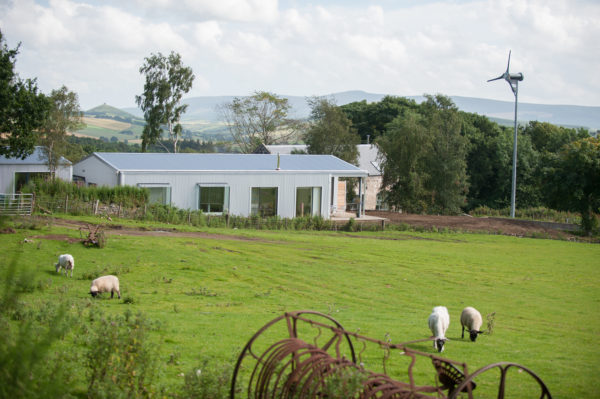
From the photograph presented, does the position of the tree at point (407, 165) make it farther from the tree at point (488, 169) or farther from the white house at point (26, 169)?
the white house at point (26, 169)

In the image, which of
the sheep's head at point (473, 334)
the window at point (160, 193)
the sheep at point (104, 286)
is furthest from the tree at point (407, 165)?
the sheep at point (104, 286)

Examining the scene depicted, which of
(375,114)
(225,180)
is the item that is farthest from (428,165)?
(375,114)

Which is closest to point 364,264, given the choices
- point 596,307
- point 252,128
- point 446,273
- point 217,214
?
point 446,273

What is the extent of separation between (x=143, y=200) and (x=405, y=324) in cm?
2009

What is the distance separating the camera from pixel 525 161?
6028 centimetres

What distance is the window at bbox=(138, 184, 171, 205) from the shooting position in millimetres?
31978

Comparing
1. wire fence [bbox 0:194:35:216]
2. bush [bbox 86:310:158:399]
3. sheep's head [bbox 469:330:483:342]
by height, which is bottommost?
sheep's head [bbox 469:330:483:342]

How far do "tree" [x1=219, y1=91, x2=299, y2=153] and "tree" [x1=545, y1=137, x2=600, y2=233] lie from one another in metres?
36.8

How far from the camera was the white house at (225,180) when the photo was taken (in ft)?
106

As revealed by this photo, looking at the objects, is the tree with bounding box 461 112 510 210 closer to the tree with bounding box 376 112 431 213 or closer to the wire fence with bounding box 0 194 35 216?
the tree with bounding box 376 112 431 213

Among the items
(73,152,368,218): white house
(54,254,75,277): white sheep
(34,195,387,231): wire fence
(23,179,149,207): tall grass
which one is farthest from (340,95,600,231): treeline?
(54,254,75,277): white sheep

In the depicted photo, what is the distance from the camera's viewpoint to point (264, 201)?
116 feet

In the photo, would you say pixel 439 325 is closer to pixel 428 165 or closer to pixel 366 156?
pixel 428 165

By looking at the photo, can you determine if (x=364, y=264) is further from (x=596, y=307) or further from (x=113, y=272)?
(x=113, y=272)
